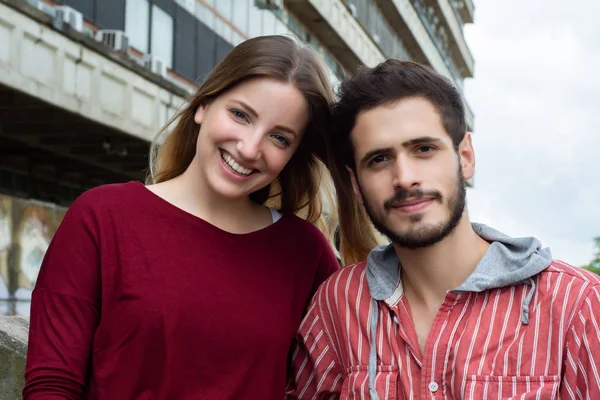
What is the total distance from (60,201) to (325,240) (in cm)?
1945

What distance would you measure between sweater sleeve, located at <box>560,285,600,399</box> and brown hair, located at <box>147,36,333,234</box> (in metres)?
1.35

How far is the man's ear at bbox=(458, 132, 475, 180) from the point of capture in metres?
3.70

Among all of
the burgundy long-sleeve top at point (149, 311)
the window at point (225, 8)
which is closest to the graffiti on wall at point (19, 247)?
the window at point (225, 8)

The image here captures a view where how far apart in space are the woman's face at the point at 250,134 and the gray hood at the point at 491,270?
0.56 m

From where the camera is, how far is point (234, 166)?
3.75m

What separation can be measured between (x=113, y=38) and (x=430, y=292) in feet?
48.2

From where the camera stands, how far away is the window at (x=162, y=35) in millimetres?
19078

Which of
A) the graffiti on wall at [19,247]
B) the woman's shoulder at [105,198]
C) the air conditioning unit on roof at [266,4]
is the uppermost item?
the air conditioning unit on roof at [266,4]

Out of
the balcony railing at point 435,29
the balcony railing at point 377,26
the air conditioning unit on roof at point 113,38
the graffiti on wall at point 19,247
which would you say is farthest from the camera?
the balcony railing at point 435,29

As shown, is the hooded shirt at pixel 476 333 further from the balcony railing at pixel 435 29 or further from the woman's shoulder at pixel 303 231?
the balcony railing at pixel 435 29

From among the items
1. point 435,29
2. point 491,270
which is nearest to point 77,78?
point 491,270

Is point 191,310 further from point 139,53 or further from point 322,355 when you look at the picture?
point 139,53

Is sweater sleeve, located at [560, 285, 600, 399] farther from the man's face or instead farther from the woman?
the woman

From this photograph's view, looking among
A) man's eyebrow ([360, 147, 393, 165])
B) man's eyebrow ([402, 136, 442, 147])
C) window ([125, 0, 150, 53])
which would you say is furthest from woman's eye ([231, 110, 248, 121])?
window ([125, 0, 150, 53])
